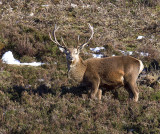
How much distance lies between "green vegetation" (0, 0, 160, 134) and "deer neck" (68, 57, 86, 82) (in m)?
0.53

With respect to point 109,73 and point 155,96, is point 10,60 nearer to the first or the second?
point 109,73

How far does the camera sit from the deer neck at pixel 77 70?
910cm

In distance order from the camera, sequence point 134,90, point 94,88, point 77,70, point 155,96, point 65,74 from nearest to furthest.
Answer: point 94,88 → point 134,90 → point 77,70 → point 155,96 → point 65,74

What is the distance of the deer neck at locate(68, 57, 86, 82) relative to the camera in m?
9.10

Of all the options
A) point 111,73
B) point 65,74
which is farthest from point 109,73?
point 65,74

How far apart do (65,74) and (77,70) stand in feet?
6.54

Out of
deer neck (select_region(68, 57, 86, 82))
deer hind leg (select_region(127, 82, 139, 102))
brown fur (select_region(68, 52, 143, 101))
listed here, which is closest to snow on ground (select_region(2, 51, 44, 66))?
deer neck (select_region(68, 57, 86, 82))

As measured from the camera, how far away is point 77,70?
30.0 feet

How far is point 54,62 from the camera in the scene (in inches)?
475

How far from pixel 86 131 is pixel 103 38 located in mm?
8908

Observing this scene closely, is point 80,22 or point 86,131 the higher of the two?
point 86,131

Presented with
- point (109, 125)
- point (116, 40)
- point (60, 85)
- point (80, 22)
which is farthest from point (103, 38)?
point (109, 125)

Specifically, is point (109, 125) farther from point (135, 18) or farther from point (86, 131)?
point (135, 18)

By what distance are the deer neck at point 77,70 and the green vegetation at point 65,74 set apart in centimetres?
53
